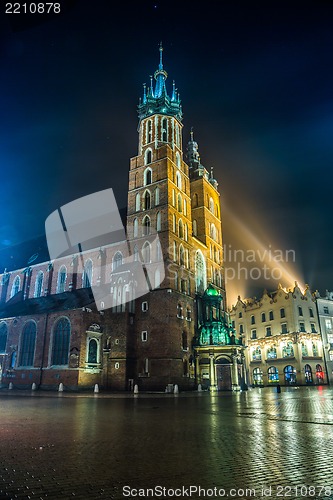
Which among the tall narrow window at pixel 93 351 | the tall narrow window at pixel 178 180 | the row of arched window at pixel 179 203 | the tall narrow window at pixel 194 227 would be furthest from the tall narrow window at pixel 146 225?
the tall narrow window at pixel 93 351

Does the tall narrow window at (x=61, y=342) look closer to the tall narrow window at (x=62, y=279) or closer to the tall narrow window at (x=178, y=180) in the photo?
the tall narrow window at (x=62, y=279)

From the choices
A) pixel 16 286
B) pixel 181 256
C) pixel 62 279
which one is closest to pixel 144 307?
pixel 181 256

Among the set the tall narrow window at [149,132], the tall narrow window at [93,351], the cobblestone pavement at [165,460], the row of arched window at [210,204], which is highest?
the tall narrow window at [149,132]

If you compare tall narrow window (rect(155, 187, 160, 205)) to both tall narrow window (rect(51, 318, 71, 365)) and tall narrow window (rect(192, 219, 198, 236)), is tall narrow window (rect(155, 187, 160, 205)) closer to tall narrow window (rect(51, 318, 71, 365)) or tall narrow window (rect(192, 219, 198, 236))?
tall narrow window (rect(192, 219, 198, 236))

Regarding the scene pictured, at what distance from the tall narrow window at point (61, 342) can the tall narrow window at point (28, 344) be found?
156 inches

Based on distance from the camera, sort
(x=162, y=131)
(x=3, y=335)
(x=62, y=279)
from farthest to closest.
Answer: (x=62, y=279) → (x=162, y=131) → (x=3, y=335)

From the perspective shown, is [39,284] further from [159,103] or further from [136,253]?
[159,103]

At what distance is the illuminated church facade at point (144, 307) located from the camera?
39844 millimetres

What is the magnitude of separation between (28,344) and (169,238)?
22.5 meters

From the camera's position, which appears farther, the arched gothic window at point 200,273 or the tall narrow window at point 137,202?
the arched gothic window at point 200,273

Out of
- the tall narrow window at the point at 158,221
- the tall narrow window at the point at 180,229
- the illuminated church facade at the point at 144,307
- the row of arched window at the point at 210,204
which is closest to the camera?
the illuminated church facade at the point at 144,307

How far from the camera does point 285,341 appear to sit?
193 feet

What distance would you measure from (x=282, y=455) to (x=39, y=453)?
5.24 metres

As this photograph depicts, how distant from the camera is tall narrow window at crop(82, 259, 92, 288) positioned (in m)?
50.0
